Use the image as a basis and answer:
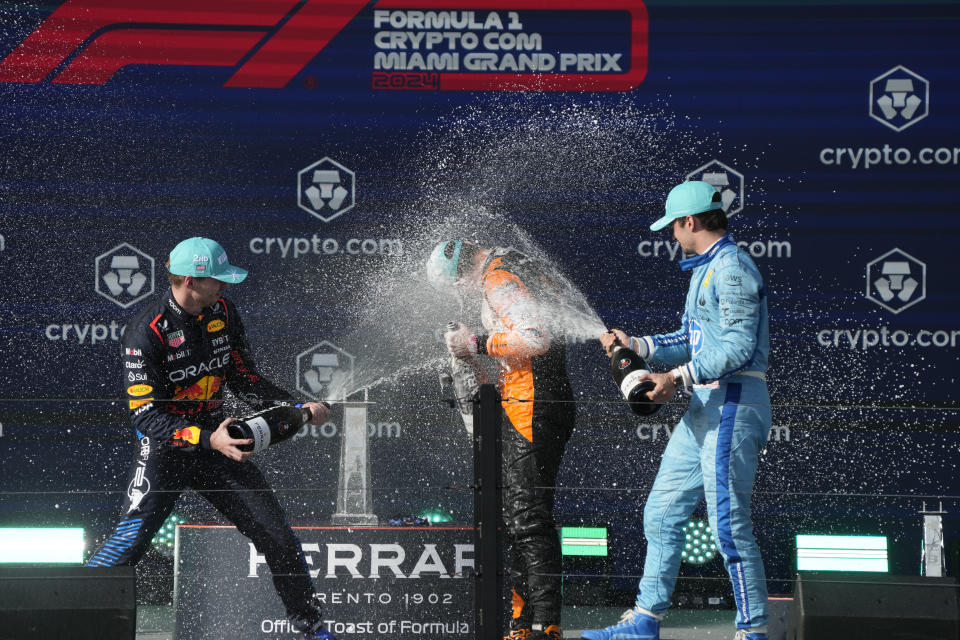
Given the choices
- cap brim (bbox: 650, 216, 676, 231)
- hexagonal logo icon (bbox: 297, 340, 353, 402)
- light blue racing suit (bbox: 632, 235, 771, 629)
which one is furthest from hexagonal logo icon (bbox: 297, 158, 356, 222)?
light blue racing suit (bbox: 632, 235, 771, 629)

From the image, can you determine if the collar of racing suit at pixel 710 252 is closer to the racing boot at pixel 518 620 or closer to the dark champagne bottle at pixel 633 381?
the dark champagne bottle at pixel 633 381

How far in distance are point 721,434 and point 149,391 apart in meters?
1.92

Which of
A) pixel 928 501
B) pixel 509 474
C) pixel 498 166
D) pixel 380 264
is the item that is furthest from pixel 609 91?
pixel 928 501

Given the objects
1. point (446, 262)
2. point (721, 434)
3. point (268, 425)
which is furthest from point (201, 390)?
point (721, 434)

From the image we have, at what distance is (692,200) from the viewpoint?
4090 millimetres

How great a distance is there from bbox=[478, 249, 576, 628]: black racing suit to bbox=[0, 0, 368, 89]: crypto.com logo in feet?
5.85

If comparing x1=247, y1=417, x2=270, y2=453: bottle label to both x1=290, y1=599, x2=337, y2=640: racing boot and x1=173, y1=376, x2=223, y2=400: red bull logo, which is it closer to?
x1=173, y1=376, x2=223, y2=400: red bull logo

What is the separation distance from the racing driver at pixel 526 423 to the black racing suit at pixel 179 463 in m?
0.77

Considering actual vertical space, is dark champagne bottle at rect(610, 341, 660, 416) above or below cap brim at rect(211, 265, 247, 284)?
below

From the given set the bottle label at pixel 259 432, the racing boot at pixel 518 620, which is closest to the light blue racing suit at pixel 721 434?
the racing boot at pixel 518 620

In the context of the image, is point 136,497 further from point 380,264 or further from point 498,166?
point 498,166

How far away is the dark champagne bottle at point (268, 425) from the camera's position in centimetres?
403

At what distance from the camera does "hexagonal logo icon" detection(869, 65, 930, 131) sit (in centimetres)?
566

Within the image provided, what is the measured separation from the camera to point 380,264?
5719 mm
